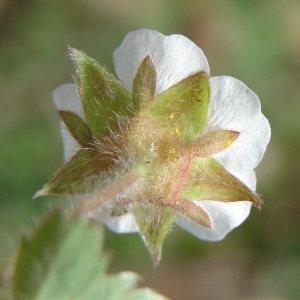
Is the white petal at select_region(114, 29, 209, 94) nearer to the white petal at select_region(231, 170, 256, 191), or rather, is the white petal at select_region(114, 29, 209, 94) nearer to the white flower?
the white flower

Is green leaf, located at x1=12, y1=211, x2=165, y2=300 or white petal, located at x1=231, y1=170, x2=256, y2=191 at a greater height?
white petal, located at x1=231, y1=170, x2=256, y2=191

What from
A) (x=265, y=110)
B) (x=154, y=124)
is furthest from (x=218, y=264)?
(x=154, y=124)

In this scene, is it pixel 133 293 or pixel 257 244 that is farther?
pixel 257 244

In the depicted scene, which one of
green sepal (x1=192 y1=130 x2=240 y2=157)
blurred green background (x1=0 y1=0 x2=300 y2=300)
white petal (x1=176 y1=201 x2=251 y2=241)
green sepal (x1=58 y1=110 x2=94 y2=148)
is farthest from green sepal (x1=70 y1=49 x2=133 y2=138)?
blurred green background (x1=0 y1=0 x2=300 y2=300)

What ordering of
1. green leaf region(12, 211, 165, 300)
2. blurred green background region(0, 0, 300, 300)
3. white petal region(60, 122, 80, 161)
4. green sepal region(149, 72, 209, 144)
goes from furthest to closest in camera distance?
blurred green background region(0, 0, 300, 300)
white petal region(60, 122, 80, 161)
green sepal region(149, 72, 209, 144)
green leaf region(12, 211, 165, 300)

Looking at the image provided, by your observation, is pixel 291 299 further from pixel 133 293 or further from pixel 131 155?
pixel 131 155
